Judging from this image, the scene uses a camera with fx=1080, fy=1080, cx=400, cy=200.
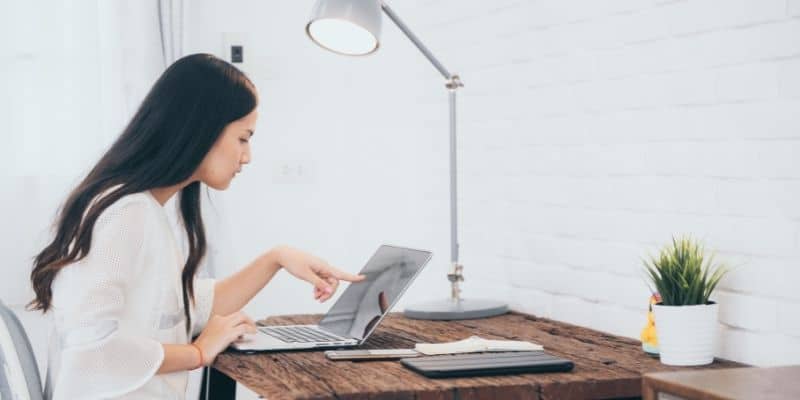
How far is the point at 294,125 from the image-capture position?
3430mm

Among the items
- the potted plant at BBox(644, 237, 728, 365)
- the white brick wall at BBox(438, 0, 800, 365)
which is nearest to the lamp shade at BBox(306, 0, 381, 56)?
the white brick wall at BBox(438, 0, 800, 365)

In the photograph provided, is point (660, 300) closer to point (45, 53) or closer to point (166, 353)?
point (166, 353)

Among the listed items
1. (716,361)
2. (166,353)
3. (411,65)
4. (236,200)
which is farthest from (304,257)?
(236,200)

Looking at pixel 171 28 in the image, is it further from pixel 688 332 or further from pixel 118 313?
pixel 688 332

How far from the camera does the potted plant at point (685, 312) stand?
1661mm

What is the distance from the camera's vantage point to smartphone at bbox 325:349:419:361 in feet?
5.71

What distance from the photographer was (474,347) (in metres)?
1.76

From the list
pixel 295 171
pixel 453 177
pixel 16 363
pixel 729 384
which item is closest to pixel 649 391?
pixel 729 384

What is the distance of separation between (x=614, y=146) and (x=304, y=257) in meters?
0.63

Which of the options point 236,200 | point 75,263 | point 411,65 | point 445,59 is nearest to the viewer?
point 75,263

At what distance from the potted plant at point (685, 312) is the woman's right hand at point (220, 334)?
71cm

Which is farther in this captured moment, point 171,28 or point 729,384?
point 171,28

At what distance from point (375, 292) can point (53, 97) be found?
57.9 inches

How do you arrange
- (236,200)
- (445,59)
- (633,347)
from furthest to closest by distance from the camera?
(236,200)
(445,59)
(633,347)
